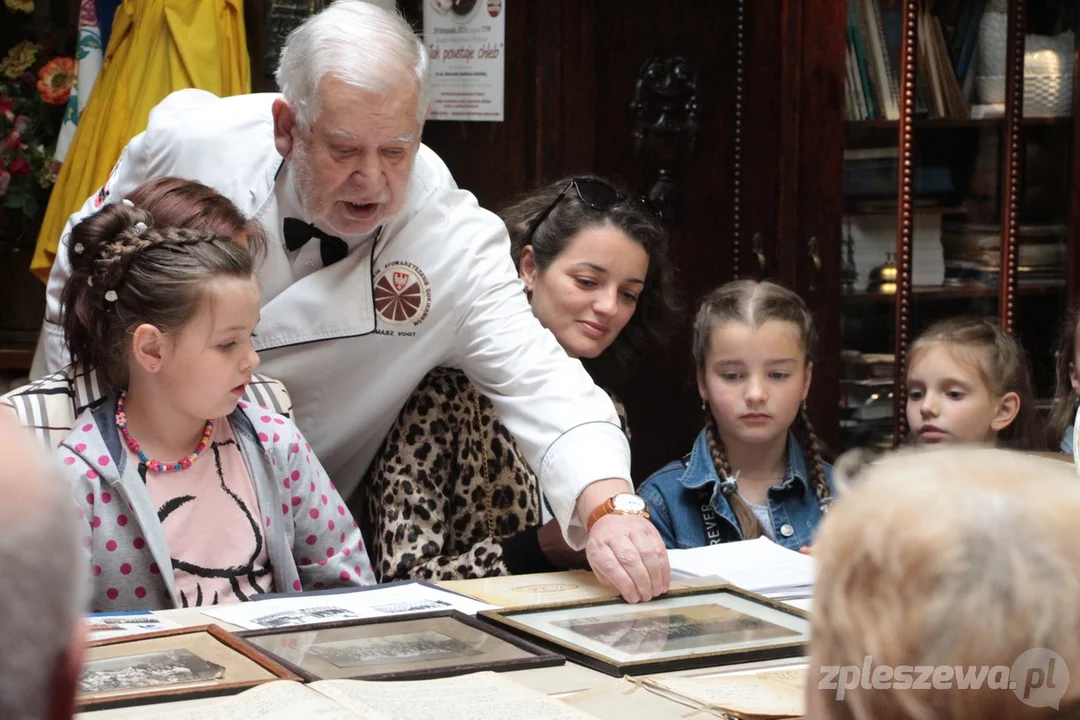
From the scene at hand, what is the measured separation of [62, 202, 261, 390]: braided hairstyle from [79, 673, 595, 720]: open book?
0.76 metres

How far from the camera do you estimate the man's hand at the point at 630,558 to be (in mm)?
1760

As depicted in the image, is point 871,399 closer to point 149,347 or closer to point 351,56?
point 351,56

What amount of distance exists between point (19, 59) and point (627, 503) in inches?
94.4

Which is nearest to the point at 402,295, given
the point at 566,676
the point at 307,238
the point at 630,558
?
the point at 307,238

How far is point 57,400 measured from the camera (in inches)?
76.9

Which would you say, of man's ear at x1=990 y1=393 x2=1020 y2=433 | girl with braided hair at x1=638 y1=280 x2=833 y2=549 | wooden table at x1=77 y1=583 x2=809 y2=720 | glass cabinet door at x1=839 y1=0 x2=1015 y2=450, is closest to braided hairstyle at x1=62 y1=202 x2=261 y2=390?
wooden table at x1=77 y1=583 x2=809 y2=720

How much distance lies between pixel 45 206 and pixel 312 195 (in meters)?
1.75

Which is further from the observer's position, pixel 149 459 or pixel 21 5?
pixel 21 5

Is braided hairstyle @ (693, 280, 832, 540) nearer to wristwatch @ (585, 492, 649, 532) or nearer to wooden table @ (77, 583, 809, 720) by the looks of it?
wristwatch @ (585, 492, 649, 532)

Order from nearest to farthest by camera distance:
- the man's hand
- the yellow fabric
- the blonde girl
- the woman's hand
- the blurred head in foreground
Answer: the blurred head in foreground, the man's hand, the woman's hand, the blonde girl, the yellow fabric

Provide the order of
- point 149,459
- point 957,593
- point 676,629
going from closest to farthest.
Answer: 1. point 957,593
2. point 676,629
3. point 149,459

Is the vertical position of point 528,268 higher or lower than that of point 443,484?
higher

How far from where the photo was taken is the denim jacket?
2584 mm

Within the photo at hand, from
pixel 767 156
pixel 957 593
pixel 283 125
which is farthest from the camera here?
pixel 767 156
